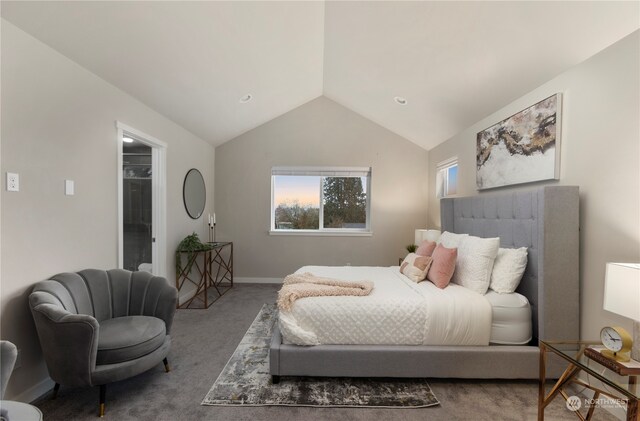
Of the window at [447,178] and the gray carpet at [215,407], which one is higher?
the window at [447,178]

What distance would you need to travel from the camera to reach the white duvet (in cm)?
212

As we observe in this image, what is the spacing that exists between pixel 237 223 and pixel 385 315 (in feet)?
11.4

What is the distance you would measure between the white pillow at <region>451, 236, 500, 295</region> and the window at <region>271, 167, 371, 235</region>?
2554 millimetres

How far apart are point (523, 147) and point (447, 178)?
1.78 meters

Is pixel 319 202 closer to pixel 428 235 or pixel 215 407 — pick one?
pixel 428 235

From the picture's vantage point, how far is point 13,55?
178 cm

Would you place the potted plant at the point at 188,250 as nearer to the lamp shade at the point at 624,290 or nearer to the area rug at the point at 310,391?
the area rug at the point at 310,391

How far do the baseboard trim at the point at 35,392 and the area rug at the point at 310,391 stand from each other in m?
1.08

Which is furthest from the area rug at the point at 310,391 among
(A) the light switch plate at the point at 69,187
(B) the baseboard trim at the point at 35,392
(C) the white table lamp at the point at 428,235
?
(C) the white table lamp at the point at 428,235

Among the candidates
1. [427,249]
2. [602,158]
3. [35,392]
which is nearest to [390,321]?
[427,249]

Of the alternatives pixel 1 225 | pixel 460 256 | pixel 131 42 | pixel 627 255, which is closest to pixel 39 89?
pixel 131 42

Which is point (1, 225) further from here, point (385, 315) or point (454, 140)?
point (454, 140)

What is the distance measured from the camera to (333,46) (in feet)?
10.3

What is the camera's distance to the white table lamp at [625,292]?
1.38 meters
